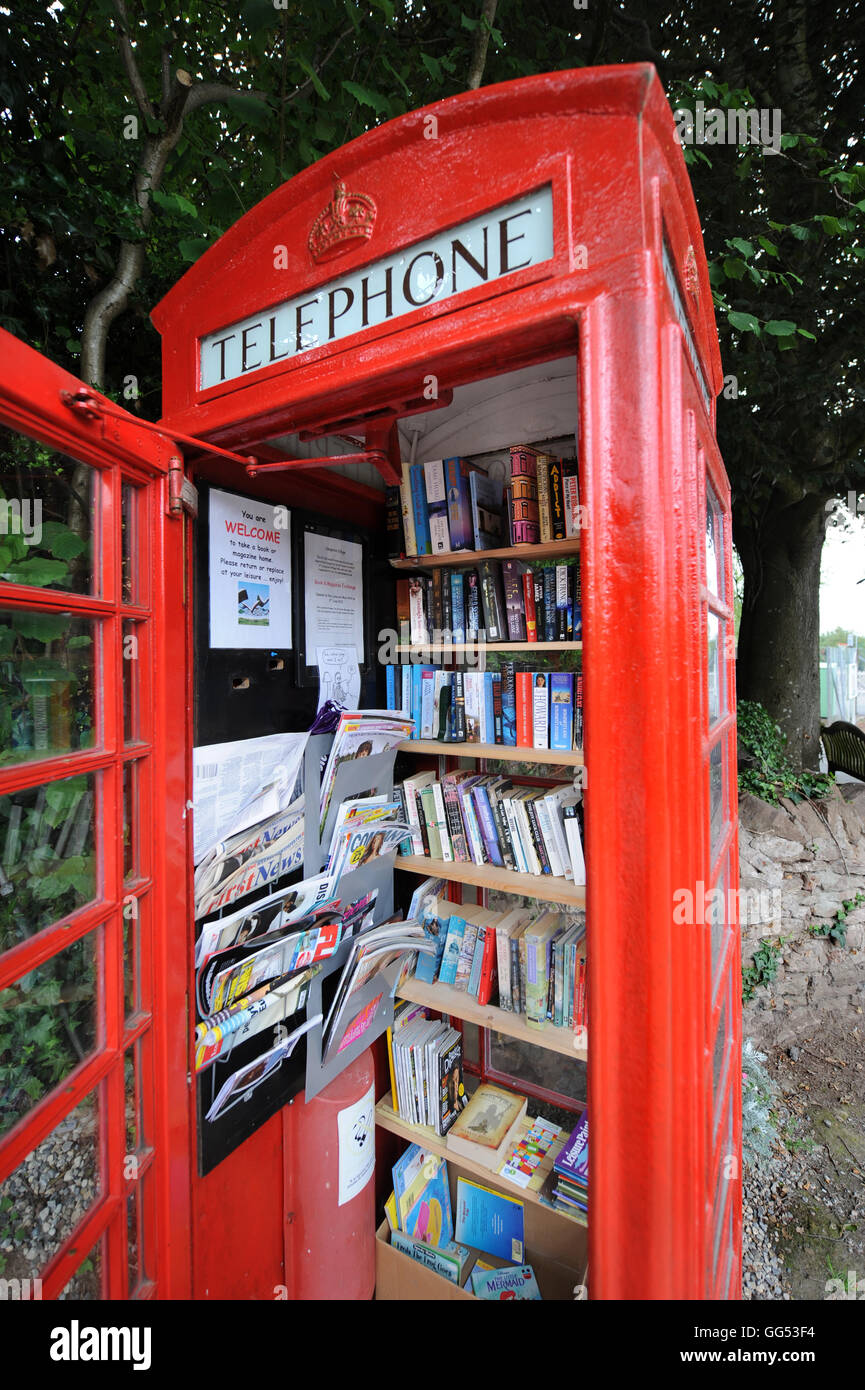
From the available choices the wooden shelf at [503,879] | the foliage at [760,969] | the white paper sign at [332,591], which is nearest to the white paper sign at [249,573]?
the white paper sign at [332,591]

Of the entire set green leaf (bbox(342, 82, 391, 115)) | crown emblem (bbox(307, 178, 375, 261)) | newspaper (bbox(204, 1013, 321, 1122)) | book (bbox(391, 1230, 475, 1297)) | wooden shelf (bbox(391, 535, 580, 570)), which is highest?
green leaf (bbox(342, 82, 391, 115))

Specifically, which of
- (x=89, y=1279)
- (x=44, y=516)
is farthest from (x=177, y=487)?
(x=89, y=1279)

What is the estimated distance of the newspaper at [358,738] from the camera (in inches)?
66.5

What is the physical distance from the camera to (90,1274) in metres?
1.13

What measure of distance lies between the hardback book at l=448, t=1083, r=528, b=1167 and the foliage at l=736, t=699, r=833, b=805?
267 centimetres

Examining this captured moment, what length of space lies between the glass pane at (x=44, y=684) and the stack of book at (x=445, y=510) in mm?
1196

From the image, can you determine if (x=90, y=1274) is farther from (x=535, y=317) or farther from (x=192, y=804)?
(x=535, y=317)

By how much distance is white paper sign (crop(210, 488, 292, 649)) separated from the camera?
1534 millimetres

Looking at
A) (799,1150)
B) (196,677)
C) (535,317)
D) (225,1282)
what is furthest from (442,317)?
(799,1150)

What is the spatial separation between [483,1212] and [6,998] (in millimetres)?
2055

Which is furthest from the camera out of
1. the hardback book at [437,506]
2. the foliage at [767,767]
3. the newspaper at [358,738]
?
the foliage at [767,767]

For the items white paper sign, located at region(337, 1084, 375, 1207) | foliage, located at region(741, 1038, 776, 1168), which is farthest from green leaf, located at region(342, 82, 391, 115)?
foliage, located at region(741, 1038, 776, 1168)

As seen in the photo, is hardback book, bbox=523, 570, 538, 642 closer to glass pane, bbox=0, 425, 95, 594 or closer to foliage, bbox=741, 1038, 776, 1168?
glass pane, bbox=0, 425, 95, 594

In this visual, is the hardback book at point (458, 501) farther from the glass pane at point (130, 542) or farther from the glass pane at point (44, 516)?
the glass pane at point (44, 516)
